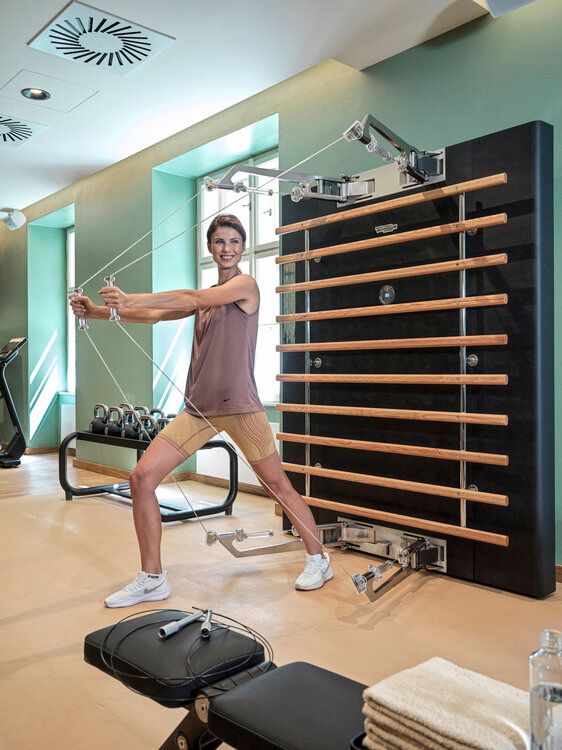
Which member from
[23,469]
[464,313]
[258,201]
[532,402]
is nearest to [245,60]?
[258,201]

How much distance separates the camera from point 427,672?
114 centimetres

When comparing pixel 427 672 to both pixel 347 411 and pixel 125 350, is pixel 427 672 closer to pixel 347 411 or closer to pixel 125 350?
pixel 347 411

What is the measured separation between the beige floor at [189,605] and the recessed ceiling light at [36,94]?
2942 millimetres

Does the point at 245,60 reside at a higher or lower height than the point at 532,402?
higher

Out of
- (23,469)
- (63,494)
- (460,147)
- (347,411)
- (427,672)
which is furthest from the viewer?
(23,469)

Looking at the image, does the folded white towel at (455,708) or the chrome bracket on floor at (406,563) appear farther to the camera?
the chrome bracket on floor at (406,563)

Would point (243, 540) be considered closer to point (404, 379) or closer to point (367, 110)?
point (404, 379)

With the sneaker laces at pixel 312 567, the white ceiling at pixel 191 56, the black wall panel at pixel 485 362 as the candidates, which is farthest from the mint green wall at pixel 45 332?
the sneaker laces at pixel 312 567

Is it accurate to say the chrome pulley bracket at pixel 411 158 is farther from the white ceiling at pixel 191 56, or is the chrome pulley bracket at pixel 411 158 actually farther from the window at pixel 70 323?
the window at pixel 70 323

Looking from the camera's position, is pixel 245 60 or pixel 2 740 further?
pixel 245 60

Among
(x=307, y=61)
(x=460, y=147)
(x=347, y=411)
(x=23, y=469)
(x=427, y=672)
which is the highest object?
(x=307, y=61)

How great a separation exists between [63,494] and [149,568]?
2858 mm

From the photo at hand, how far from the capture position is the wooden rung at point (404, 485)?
9.43ft

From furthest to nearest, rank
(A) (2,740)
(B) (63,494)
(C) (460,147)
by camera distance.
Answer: (B) (63,494), (C) (460,147), (A) (2,740)
